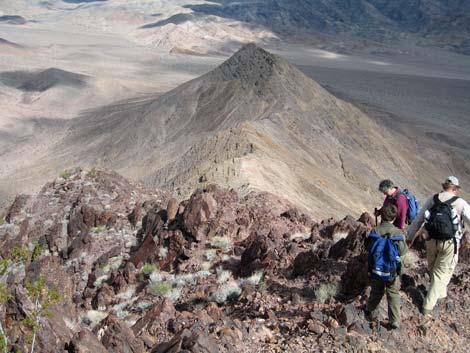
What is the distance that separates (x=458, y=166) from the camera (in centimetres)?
3178

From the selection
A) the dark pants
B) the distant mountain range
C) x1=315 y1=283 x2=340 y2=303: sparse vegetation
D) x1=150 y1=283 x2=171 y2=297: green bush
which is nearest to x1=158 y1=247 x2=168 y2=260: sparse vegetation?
x1=150 y1=283 x2=171 y2=297: green bush

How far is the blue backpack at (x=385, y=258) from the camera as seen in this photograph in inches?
208

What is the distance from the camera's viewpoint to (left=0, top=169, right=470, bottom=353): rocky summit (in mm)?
5410

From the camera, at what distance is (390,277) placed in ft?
17.3

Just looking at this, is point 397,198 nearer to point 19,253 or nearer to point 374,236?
point 374,236

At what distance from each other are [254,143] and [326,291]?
13.9 m

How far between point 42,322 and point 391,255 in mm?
3592

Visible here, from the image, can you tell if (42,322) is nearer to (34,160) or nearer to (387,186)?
(387,186)

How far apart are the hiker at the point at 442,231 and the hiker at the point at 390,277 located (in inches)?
20.7

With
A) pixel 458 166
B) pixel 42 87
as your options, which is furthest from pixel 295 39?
pixel 458 166

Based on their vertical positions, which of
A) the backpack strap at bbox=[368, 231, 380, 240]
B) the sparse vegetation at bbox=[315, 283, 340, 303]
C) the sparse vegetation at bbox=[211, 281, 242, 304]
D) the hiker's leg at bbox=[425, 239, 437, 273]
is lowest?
the sparse vegetation at bbox=[211, 281, 242, 304]

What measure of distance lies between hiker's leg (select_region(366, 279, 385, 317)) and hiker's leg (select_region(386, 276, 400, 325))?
7 centimetres

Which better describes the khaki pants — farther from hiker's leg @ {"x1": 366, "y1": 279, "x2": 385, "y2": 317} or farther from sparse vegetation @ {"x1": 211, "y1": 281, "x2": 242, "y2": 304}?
sparse vegetation @ {"x1": 211, "y1": 281, "x2": 242, "y2": 304}

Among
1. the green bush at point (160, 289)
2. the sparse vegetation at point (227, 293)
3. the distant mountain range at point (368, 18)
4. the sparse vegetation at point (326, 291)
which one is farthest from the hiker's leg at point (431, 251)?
the distant mountain range at point (368, 18)
